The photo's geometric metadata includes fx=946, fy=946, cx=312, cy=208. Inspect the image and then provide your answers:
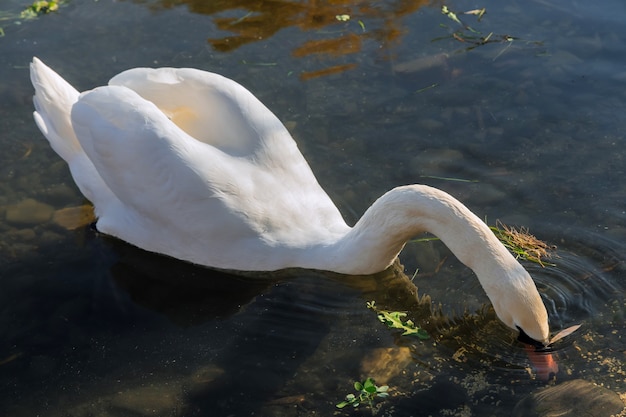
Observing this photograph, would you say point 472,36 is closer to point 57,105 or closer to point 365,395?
point 57,105

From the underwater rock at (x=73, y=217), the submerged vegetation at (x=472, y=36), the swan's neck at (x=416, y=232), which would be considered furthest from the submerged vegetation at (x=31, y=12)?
the swan's neck at (x=416, y=232)

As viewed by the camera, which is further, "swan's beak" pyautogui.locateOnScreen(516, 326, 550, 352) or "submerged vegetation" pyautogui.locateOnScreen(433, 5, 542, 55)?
"submerged vegetation" pyautogui.locateOnScreen(433, 5, 542, 55)

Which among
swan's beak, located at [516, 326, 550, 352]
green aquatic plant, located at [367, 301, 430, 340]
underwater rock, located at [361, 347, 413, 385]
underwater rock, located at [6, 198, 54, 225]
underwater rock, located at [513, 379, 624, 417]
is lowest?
underwater rock, located at [513, 379, 624, 417]

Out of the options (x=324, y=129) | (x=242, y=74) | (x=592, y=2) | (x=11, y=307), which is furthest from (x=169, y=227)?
(x=592, y=2)

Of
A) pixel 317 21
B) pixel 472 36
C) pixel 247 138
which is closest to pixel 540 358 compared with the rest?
pixel 247 138

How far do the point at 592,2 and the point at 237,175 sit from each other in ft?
16.5

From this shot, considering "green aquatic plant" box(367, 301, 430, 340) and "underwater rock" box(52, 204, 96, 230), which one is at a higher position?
"underwater rock" box(52, 204, 96, 230)

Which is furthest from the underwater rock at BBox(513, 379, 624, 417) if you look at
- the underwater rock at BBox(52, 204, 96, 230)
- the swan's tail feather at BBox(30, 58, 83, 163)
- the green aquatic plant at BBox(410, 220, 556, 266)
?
the swan's tail feather at BBox(30, 58, 83, 163)

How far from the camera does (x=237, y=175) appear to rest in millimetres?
6477

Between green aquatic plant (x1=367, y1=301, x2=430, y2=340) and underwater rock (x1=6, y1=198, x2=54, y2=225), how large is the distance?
274 cm

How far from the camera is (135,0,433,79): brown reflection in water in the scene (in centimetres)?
921

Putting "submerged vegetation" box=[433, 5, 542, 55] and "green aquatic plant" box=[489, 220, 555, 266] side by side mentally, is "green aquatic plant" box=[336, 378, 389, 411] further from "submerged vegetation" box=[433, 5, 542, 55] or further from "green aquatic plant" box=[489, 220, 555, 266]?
"submerged vegetation" box=[433, 5, 542, 55]

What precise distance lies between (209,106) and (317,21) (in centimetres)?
312

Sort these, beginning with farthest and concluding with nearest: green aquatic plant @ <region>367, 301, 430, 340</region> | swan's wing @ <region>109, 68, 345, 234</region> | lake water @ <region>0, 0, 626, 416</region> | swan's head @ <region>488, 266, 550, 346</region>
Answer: swan's wing @ <region>109, 68, 345, 234</region> < green aquatic plant @ <region>367, 301, 430, 340</region> < lake water @ <region>0, 0, 626, 416</region> < swan's head @ <region>488, 266, 550, 346</region>
